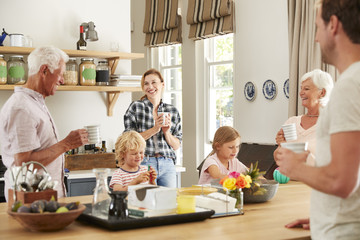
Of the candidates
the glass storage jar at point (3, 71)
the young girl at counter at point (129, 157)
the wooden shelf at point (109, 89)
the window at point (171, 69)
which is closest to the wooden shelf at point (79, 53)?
the glass storage jar at point (3, 71)

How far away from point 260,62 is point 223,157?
2919 mm

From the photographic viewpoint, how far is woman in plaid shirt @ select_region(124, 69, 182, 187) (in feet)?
13.8

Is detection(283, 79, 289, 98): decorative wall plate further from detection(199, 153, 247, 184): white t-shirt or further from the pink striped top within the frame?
the pink striped top

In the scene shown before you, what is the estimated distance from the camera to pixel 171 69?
835 cm

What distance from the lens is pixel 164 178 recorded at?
4227mm

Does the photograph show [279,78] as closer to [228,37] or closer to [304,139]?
[228,37]

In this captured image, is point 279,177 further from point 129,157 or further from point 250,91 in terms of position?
point 250,91

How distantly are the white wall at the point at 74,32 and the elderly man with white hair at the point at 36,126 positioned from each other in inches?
77.9

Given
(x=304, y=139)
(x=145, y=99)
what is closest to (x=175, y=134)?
(x=145, y=99)

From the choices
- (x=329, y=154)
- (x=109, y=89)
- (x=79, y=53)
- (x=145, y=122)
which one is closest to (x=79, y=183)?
(x=145, y=122)

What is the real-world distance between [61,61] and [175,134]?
5.25ft

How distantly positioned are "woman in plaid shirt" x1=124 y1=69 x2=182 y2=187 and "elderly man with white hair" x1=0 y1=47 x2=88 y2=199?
122cm

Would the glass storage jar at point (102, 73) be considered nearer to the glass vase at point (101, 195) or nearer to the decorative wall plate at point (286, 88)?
the decorative wall plate at point (286, 88)

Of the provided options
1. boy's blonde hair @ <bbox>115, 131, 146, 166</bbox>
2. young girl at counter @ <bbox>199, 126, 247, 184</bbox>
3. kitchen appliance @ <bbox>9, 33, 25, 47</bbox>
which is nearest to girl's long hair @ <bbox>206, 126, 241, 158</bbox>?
young girl at counter @ <bbox>199, 126, 247, 184</bbox>
